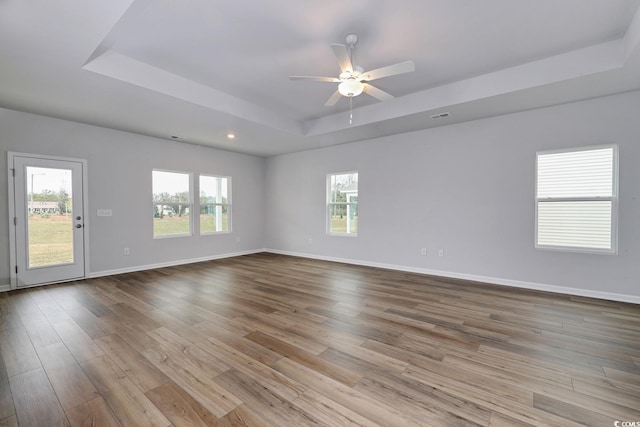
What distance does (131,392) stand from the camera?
5.97 ft

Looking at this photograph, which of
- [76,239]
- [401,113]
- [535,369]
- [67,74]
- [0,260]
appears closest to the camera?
[535,369]

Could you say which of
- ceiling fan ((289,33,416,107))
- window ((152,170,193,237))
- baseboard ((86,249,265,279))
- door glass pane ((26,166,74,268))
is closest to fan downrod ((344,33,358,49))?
ceiling fan ((289,33,416,107))

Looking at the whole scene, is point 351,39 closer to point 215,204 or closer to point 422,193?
point 422,193

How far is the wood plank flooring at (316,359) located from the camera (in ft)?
5.43

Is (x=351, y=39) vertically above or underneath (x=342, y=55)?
above

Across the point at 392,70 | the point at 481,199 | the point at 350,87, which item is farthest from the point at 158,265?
the point at 481,199

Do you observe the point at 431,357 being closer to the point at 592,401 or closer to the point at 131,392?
the point at 592,401

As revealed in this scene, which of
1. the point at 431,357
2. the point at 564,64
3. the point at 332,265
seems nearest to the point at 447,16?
the point at 564,64

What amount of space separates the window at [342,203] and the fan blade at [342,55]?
11.3ft

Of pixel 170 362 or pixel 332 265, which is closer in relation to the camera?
pixel 170 362

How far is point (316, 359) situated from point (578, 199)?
13.9ft

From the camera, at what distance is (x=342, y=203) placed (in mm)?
6398

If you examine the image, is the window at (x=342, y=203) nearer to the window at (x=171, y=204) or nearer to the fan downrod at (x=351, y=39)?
the window at (x=171, y=204)

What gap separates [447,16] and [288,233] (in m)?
5.71
